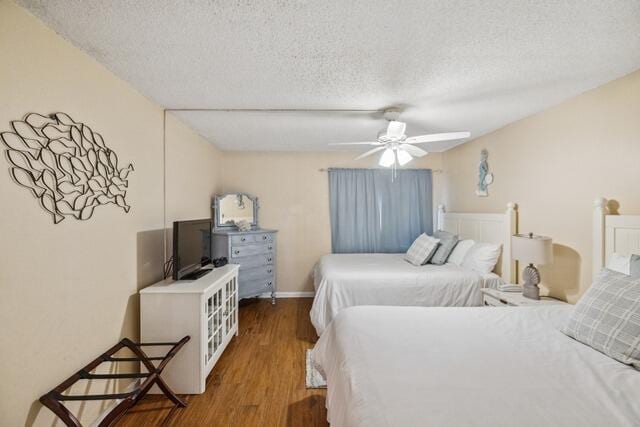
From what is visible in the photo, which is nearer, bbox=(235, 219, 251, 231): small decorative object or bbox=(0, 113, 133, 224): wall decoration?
bbox=(0, 113, 133, 224): wall decoration

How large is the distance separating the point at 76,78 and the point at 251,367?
2433 mm

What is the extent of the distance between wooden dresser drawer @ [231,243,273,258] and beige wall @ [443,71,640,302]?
2.96 meters

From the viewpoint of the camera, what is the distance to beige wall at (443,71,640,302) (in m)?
1.96

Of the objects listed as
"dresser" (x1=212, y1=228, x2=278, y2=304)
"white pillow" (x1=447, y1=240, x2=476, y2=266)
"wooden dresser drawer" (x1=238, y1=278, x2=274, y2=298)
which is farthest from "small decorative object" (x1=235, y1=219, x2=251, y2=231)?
"white pillow" (x1=447, y1=240, x2=476, y2=266)

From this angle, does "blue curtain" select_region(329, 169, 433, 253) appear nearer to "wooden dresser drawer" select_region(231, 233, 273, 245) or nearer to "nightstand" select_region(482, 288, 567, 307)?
"wooden dresser drawer" select_region(231, 233, 273, 245)

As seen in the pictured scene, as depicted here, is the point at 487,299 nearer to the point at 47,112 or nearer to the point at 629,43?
the point at 629,43

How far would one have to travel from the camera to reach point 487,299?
2.74m

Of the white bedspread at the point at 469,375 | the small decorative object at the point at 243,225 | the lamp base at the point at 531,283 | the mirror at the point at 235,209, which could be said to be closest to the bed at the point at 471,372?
the white bedspread at the point at 469,375

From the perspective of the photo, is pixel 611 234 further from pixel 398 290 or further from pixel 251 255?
pixel 251 255

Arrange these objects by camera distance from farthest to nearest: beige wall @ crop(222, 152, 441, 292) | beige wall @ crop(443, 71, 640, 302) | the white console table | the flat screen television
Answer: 1. beige wall @ crop(222, 152, 441, 292)
2. the flat screen television
3. the white console table
4. beige wall @ crop(443, 71, 640, 302)

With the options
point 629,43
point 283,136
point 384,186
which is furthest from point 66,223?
point 384,186

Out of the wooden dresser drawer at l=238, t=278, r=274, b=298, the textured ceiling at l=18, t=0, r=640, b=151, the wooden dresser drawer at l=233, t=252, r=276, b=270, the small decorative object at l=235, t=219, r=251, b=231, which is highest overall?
the textured ceiling at l=18, t=0, r=640, b=151

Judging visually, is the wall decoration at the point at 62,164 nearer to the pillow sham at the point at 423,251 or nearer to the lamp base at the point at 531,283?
the pillow sham at the point at 423,251

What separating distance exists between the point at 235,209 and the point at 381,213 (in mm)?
2262
